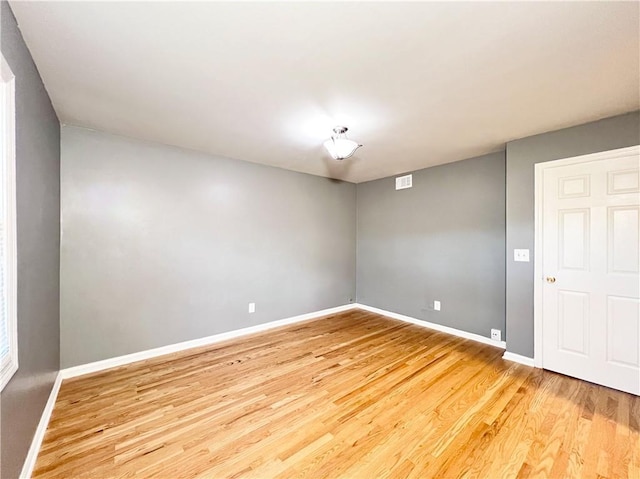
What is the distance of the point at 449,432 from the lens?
1.79 m

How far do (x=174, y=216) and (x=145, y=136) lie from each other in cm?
91

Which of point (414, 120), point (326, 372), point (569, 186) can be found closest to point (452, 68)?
point (414, 120)

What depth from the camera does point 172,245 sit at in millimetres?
3094

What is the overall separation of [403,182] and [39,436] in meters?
Answer: 4.74

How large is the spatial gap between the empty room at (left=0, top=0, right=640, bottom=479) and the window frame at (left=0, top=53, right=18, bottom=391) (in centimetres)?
2

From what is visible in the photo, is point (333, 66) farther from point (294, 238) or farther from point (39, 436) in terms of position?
point (39, 436)

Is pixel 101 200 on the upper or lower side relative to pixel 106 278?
upper

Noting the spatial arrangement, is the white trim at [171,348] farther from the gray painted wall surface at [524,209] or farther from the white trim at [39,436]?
the gray painted wall surface at [524,209]

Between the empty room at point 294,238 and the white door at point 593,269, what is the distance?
18 millimetres

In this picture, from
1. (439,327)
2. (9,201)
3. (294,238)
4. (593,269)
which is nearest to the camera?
(9,201)

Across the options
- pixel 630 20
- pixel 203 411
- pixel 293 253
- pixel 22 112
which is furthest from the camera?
pixel 293 253

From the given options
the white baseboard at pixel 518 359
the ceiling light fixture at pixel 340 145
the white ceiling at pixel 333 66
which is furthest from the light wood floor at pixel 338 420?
the white ceiling at pixel 333 66

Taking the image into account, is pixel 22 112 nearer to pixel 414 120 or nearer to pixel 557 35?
pixel 414 120

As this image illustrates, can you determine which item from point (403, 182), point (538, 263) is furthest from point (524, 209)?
point (403, 182)
